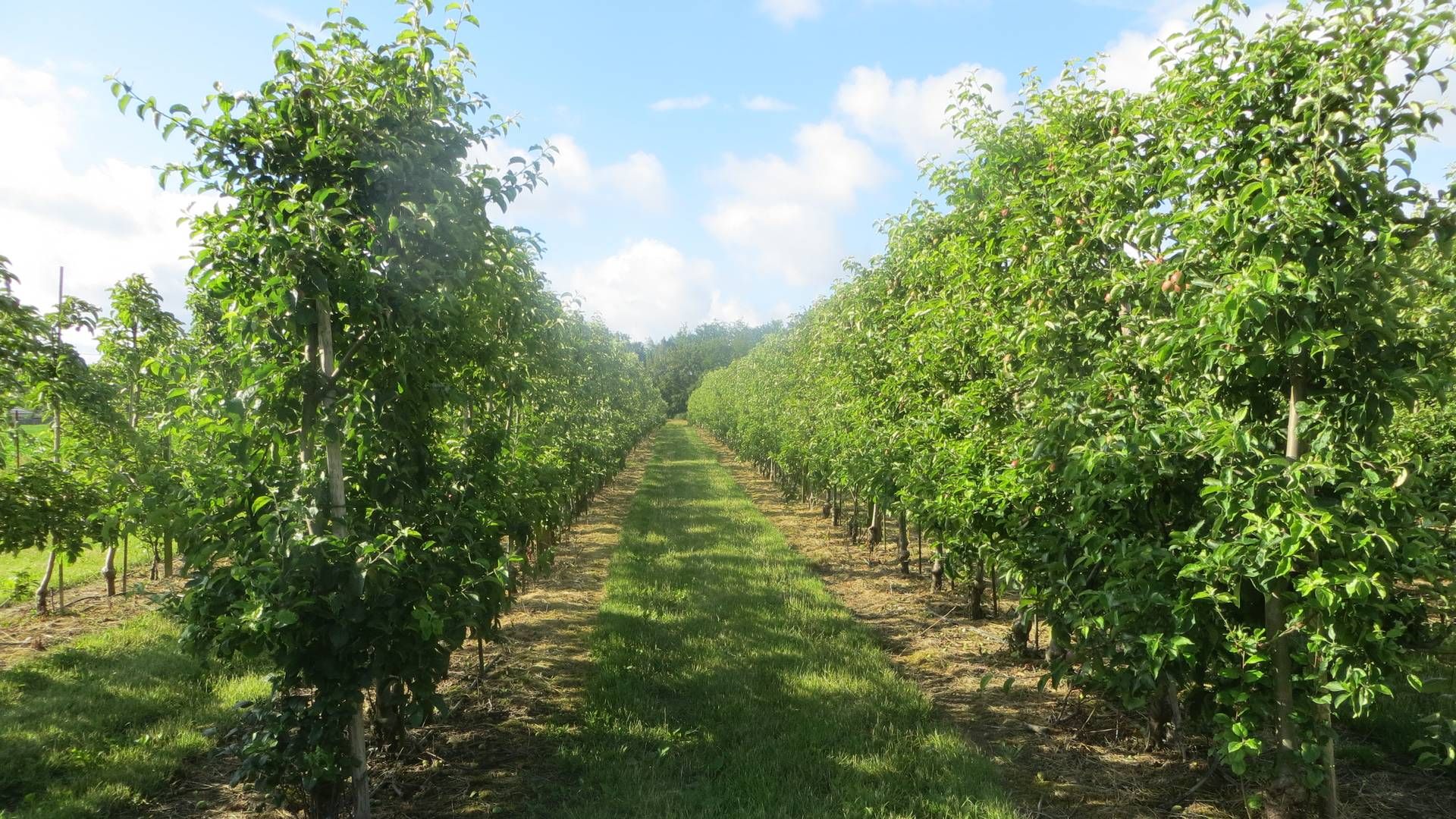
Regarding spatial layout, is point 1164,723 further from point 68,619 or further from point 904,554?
point 68,619

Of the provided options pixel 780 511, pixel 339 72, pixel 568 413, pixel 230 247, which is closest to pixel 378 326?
pixel 230 247

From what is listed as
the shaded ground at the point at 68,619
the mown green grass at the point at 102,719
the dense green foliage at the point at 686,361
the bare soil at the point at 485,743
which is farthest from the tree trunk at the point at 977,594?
the dense green foliage at the point at 686,361

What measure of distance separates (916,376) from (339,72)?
20.4 feet

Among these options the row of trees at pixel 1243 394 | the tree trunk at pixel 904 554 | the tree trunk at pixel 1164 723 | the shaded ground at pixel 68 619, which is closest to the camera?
the row of trees at pixel 1243 394

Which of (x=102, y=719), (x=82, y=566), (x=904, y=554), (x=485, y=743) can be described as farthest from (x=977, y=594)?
(x=82, y=566)

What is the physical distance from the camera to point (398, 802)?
15.8 feet

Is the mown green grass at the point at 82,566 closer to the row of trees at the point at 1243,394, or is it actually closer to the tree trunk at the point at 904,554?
the tree trunk at the point at 904,554

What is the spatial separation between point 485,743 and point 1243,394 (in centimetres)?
610

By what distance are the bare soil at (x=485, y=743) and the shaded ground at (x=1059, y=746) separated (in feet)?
12.0

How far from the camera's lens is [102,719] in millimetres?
6070

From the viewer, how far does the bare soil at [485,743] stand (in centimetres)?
480

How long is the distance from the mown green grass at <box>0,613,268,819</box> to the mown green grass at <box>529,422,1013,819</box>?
9.91 feet

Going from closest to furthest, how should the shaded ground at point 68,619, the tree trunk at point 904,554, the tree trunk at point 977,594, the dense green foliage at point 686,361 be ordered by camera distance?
the shaded ground at point 68,619
the tree trunk at point 977,594
the tree trunk at point 904,554
the dense green foliage at point 686,361

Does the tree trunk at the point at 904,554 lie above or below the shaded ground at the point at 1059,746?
above
